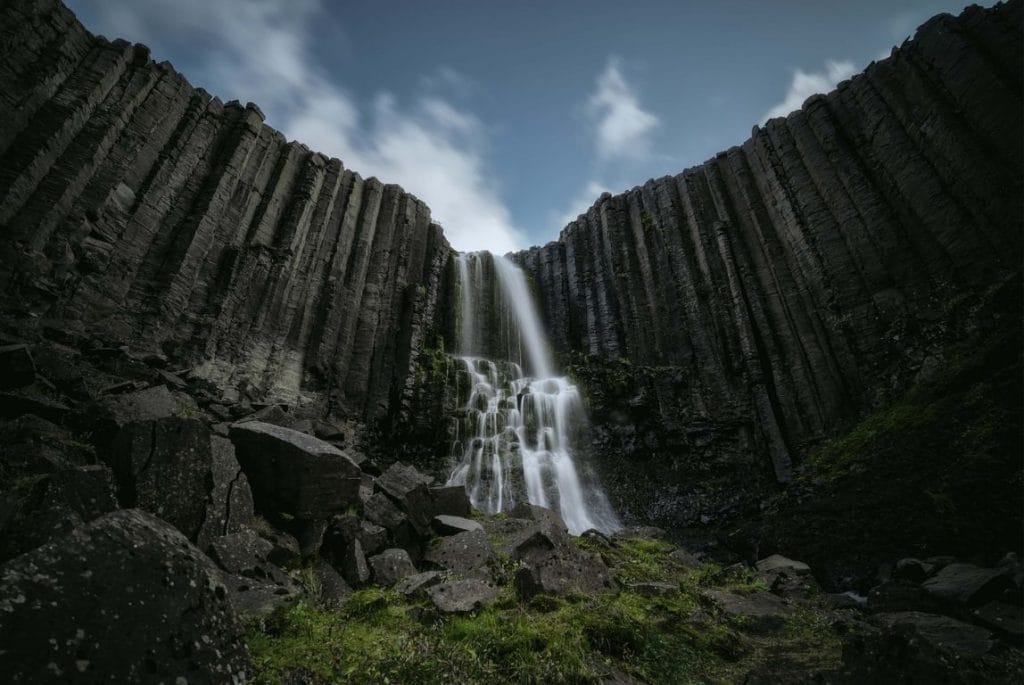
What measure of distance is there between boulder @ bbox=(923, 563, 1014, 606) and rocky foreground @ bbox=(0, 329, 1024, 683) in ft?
0.12

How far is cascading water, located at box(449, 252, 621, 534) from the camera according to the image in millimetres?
16266

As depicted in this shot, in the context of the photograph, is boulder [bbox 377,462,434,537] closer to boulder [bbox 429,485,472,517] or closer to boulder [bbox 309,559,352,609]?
boulder [bbox 429,485,472,517]

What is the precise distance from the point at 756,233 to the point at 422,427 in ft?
58.9

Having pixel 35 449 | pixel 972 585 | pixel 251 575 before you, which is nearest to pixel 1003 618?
pixel 972 585

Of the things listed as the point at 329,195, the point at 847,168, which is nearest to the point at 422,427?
the point at 329,195

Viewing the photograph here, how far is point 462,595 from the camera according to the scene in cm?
516

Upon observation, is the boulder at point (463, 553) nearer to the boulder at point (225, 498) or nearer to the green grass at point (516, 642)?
the green grass at point (516, 642)

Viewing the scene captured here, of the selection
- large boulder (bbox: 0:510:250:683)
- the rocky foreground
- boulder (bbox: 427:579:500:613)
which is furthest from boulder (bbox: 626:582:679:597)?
large boulder (bbox: 0:510:250:683)

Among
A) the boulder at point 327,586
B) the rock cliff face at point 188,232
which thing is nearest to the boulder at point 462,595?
the boulder at point 327,586

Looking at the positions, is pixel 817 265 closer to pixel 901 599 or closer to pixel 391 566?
pixel 901 599

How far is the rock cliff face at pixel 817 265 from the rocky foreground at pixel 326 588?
8252mm

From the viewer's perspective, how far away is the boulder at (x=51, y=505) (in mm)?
3076

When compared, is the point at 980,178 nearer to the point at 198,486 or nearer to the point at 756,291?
the point at 756,291

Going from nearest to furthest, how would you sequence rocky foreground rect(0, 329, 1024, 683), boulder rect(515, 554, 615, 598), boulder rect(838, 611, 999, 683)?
1. rocky foreground rect(0, 329, 1024, 683)
2. boulder rect(838, 611, 999, 683)
3. boulder rect(515, 554, 615, 598)
